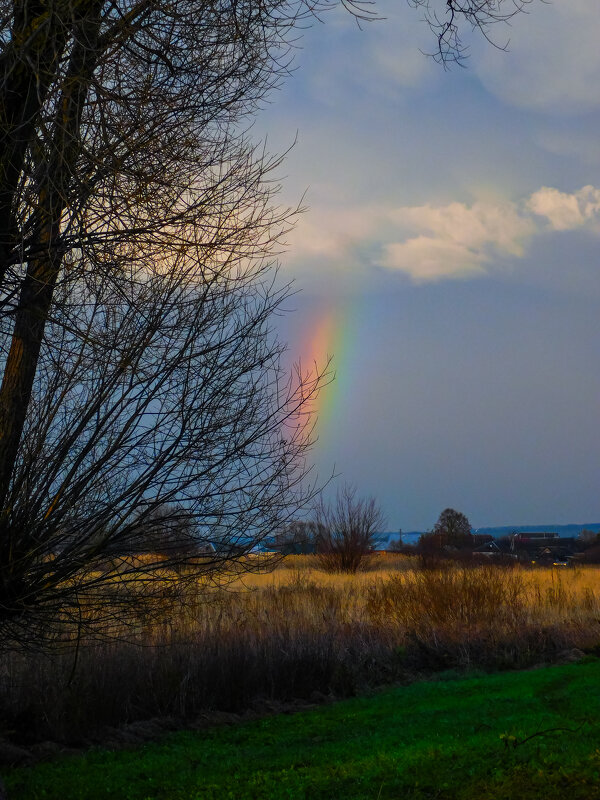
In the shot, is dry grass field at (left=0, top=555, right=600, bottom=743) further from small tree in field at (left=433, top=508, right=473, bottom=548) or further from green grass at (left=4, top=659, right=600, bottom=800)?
small tree in field at (left=433, top=508, right=473, bottom=548)

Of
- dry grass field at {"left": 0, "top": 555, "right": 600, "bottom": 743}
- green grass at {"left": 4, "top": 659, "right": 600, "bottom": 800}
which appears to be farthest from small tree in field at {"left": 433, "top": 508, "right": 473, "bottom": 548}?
green grass at {"left": 4, "top": 659, "right": 600, "bottom": 800}

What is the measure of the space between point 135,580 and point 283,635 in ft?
26.1

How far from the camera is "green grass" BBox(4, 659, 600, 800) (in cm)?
468

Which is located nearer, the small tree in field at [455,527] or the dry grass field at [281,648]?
the dry grass field at [281,648]

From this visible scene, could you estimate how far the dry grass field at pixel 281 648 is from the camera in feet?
34.4

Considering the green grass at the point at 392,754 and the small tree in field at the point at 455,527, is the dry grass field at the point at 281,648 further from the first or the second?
the small tree in field at the point at 455,527

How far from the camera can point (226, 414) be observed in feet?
20.6

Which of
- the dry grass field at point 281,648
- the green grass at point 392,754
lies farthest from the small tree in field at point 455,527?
the green grass at point 392,754

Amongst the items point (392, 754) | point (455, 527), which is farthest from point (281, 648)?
point (455, 527)

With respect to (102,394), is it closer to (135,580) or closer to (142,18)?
(135,580)

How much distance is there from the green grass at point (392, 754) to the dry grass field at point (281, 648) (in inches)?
47.6

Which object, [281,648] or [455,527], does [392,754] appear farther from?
[455,527]

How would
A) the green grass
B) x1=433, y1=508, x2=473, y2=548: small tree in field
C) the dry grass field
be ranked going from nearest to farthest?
1. the green grass
2. the dry grass field
3. x1=433, y1=508, x2=473, y2=548: small tree in field

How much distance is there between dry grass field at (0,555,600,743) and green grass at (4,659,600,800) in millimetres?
1210
